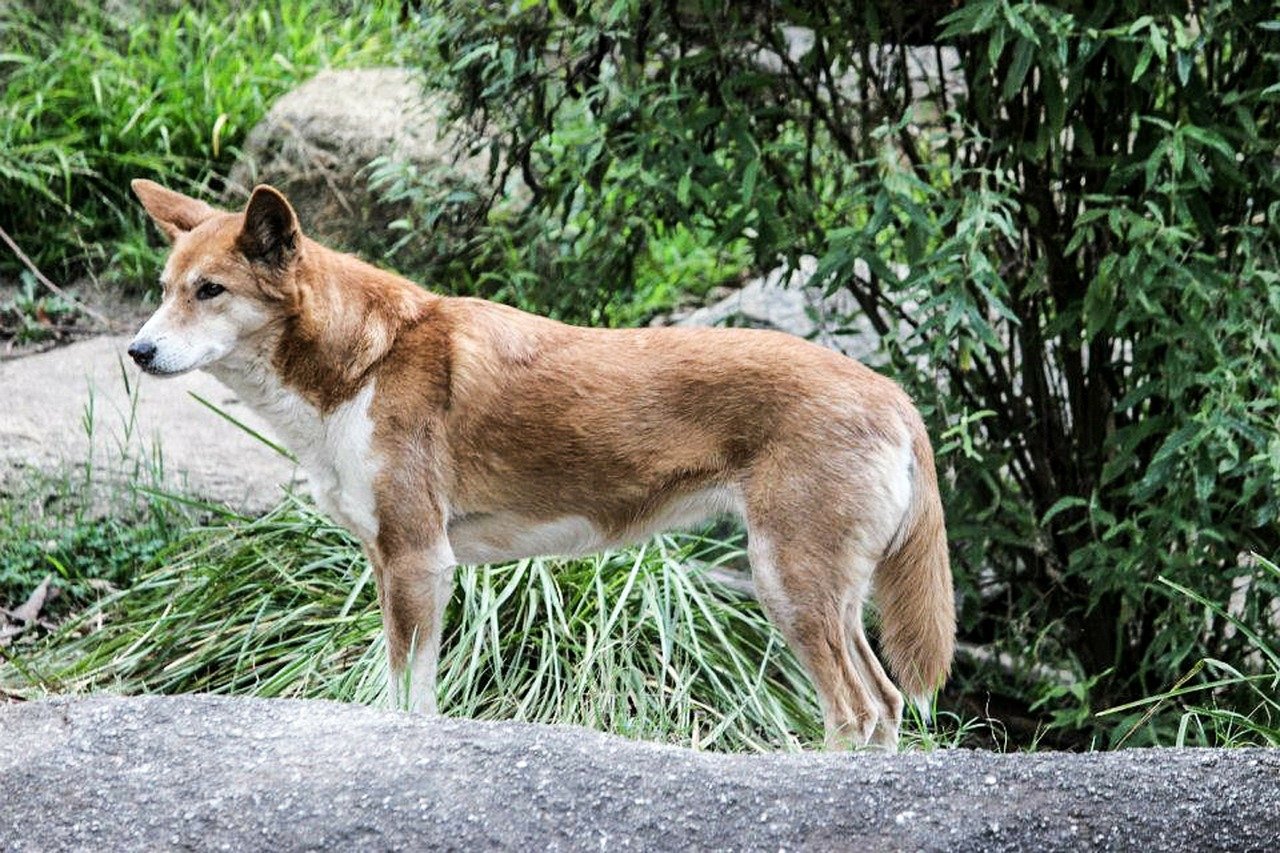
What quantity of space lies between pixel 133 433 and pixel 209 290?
2431 millimetres

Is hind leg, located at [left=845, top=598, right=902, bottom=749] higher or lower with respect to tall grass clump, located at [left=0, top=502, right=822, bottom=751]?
higher

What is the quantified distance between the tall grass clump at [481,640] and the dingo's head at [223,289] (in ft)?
3.76

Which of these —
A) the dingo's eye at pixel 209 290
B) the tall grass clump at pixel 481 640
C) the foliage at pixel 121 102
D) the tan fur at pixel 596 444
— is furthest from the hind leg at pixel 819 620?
the foliage at pixel 121 102

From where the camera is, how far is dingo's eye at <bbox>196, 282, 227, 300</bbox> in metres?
4.69

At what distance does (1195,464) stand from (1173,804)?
1.97 metres

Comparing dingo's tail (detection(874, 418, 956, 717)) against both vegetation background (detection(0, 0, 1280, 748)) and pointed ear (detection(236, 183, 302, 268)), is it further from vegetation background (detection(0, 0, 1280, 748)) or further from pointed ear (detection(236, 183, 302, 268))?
pointed ear (detection(236, 183, 302, 268))

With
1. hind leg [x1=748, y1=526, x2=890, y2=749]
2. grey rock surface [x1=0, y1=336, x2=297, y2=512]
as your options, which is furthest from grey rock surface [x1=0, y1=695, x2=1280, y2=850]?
grey rock surface [x1=0, y1=336, x2=297, y2=512]

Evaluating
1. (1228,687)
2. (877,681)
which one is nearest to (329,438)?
(877,681)

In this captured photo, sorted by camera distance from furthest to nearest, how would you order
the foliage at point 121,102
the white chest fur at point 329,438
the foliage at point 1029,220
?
the foliage at point 121,102, the foliage at point 1029,220, the white chest fur at point 329,438

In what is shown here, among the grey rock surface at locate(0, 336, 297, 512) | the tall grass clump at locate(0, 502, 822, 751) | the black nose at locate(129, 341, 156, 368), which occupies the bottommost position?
the tall grass clump at locate(0, 502, 822, 751)

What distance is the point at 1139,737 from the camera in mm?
5379

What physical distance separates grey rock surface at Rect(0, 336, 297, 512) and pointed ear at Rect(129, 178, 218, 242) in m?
1.18

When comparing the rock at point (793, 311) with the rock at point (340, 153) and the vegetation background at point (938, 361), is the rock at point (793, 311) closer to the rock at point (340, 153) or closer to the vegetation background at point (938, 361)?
the vegetation background at point (938, 361)

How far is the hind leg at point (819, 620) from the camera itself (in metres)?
4.46
